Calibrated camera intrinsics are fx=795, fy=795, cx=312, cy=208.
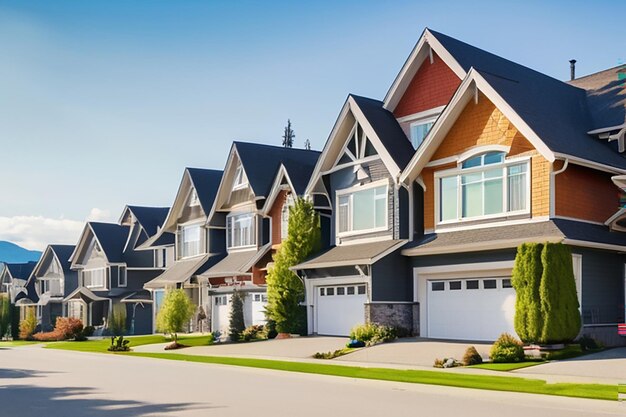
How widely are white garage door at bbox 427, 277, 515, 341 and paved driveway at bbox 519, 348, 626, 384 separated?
4331 mm

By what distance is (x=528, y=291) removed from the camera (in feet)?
80.9

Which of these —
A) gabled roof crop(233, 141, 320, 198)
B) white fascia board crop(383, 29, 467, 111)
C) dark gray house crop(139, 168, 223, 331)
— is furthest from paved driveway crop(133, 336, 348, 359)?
dark gray house crop(139, 168, 223, 331)

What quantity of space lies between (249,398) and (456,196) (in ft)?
52.6

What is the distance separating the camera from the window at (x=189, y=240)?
49.8 metres

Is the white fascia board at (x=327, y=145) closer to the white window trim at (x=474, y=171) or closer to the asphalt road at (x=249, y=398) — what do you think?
the white window trim at (x=474, y=171)

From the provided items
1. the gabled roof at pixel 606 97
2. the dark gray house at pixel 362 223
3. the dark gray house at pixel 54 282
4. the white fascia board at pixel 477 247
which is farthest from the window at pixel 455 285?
the dark gray house at pixel 54 282

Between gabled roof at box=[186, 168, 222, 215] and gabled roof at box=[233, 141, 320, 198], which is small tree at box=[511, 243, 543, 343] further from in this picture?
gabled roof at box=[186, 168, 222, 215]

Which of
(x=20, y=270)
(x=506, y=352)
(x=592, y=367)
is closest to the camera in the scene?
(x=592, y=367)

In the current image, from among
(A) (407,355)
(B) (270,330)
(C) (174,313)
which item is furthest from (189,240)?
(A) (407,355)

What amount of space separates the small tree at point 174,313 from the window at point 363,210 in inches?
366

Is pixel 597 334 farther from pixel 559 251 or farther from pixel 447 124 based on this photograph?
pixel 447 124

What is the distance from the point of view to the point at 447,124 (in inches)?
1164

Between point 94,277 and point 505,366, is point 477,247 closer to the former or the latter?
point 505,366

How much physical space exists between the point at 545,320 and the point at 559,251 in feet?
7.19
